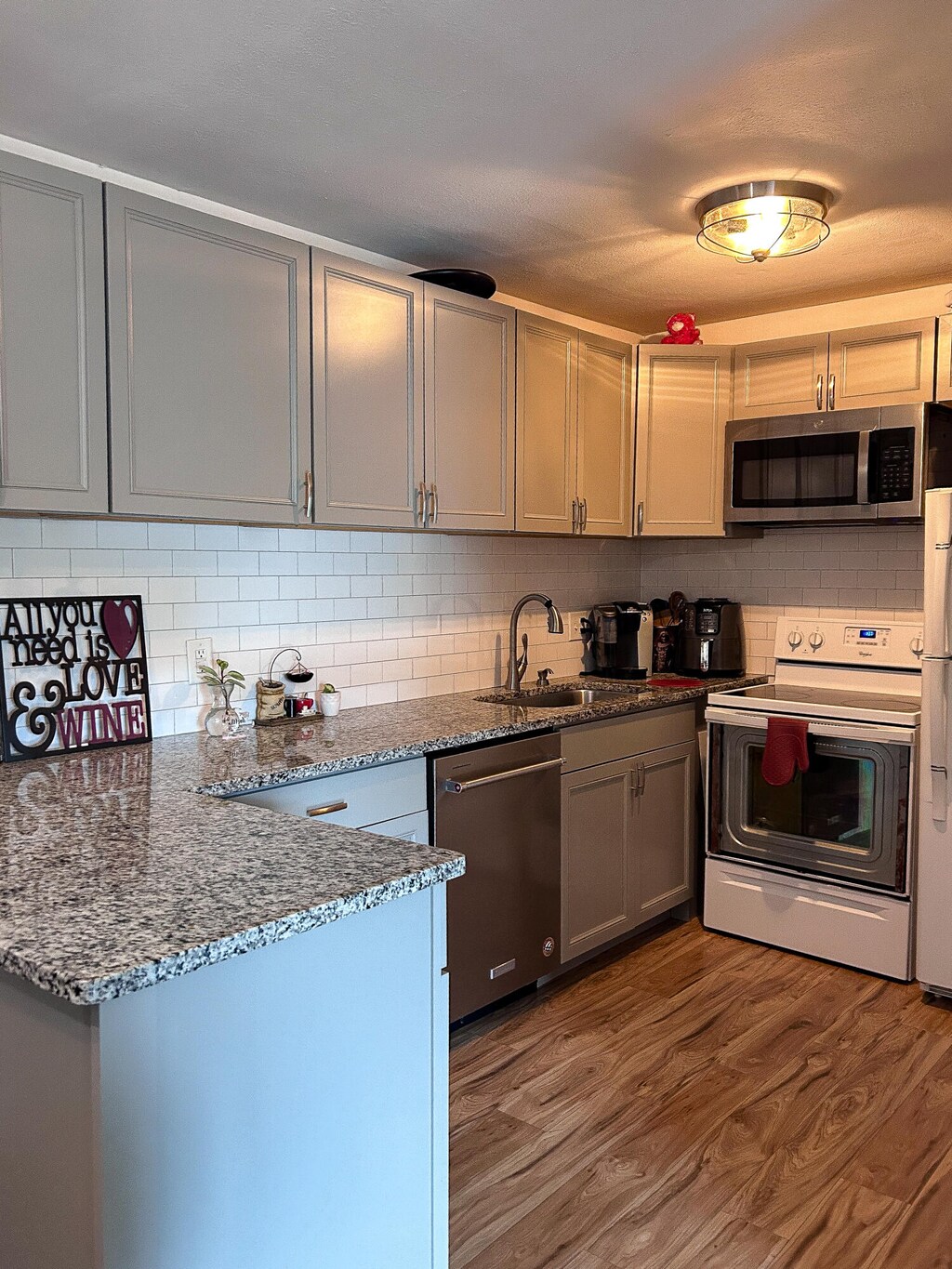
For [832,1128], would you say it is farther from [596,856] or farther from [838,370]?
[838,370]

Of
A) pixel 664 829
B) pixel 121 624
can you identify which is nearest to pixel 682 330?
pixel 664 829

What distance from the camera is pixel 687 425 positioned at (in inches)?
157

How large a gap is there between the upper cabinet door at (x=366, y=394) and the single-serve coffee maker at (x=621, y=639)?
134 centimetres

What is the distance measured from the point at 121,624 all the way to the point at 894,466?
2662 millimetres

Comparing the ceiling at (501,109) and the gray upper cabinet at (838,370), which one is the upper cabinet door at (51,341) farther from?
the gray upper cabinet at (838,370)

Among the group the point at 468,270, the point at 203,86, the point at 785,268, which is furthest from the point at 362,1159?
the point at 785,268

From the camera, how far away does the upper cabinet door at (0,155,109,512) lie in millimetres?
2123

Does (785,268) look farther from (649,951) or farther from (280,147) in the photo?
(649,951)

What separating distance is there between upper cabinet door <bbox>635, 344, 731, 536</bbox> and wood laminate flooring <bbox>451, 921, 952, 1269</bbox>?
5.84ft

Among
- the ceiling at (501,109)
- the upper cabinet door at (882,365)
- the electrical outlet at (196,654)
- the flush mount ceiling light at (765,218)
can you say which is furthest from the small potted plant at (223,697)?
the upper cabinet door at (882,365)

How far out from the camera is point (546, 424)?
3588 millimetres

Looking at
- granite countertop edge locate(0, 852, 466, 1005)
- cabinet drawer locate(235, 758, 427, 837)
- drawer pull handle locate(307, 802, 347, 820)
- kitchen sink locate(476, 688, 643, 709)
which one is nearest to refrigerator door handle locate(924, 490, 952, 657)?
kitchen sink locate(476, 688, 643, 709)

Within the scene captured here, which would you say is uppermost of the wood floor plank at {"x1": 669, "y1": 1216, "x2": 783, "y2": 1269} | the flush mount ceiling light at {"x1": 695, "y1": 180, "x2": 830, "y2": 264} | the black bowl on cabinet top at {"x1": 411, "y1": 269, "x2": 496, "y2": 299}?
the flush mount ceiling light at {"x1": 695, "y1": 180, "x2": 830, "y2": 264}

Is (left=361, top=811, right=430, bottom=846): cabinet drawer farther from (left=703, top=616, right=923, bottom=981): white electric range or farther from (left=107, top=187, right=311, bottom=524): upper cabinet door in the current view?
(left=703, top=616, right=923, bottom=981): white electric range
